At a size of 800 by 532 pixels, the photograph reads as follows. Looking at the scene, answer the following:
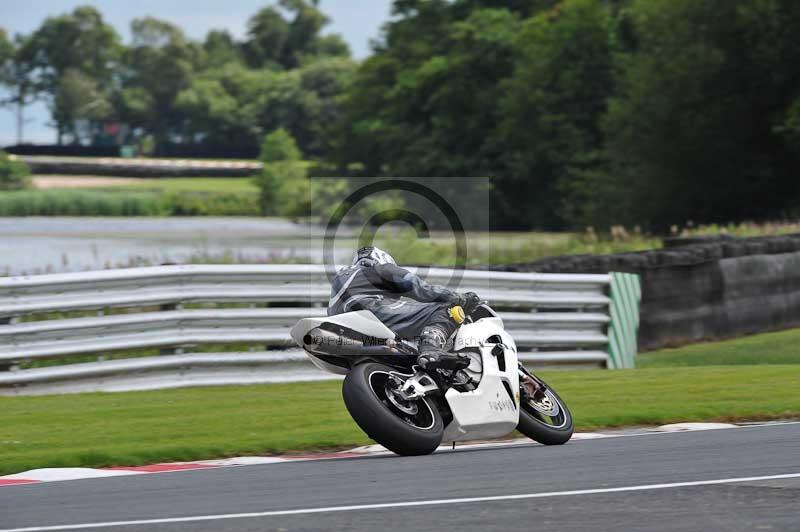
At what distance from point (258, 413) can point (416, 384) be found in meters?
2.68

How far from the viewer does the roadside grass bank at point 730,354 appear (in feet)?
51.4

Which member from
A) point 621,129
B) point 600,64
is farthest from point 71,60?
point 621,129

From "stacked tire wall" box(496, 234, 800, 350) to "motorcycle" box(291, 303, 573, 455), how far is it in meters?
7.23

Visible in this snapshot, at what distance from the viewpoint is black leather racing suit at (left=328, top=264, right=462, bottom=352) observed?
28.2 feet

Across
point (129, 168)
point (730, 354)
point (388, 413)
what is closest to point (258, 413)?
point (388, 413)

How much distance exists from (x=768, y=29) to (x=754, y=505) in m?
43.0

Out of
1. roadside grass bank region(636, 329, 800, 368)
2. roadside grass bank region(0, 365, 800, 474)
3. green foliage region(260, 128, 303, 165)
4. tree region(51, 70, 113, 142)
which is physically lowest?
roadside grass bank region(636, 329, 800, 368)

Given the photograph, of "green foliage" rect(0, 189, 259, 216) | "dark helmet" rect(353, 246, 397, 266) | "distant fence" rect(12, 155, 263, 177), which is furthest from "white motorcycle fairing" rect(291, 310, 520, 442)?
"distant fence" rect(12, 155, 263, 177)

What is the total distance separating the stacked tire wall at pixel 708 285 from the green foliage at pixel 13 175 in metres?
50.9

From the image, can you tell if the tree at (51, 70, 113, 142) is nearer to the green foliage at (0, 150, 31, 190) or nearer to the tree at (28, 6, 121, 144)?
the tree at (28, 6, 121, 144)

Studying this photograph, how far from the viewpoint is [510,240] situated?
3412 centimetres

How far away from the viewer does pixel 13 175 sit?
66250 millimetres

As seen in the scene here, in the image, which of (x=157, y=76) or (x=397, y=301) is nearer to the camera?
(x=397, y=301)

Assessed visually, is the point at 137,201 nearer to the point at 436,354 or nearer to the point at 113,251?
the point at 113,251
